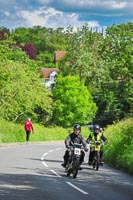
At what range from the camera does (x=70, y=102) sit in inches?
2840

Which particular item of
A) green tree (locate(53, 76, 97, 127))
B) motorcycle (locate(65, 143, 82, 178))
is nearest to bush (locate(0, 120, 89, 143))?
green tree (locate(53, 76, 97, 127))

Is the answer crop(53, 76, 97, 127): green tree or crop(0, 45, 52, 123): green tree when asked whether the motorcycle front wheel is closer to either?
crop(0, 45, 52, 123): green tree

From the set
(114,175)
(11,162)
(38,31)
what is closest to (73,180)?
(114,175)

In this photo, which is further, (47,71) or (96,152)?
(47,71)

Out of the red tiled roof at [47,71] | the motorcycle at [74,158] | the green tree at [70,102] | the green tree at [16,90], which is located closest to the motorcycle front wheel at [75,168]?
the motorcycle at [74,158]

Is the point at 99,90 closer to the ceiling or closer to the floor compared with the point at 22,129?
closer to the ceiling

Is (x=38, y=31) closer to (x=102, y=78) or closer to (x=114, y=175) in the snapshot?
(x=102, y=78)

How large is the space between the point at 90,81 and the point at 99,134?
5924cm

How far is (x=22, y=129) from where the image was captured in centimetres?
4644

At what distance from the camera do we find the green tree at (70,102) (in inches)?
2827

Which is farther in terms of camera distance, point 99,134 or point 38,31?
point 38,31

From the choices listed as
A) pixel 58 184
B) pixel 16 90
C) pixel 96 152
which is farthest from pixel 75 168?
pixel 16 90

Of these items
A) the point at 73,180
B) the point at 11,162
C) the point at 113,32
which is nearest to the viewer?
the point at 73,180

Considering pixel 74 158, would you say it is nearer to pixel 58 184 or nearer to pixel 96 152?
pixel 58 184
